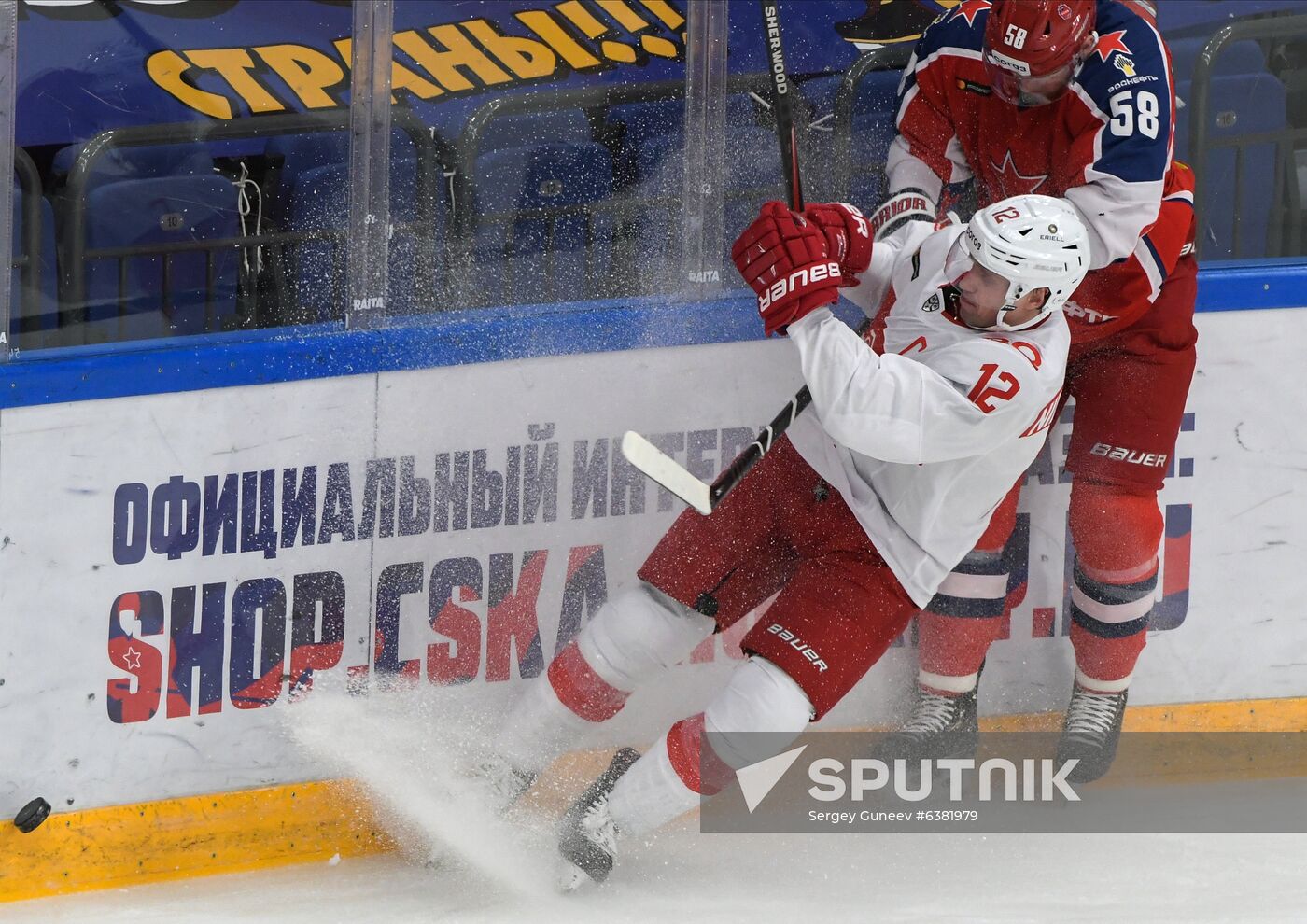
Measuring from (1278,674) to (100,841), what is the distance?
8.63ft

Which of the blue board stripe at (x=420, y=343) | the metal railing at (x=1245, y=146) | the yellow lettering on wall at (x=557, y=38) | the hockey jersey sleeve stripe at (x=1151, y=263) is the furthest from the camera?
the yellow lettering on wall at (x=557, y=38)

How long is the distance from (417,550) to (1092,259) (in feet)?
4.94

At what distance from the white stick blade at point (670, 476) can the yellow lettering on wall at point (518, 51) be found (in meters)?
1.11

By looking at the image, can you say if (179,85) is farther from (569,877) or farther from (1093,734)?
(1093,734)

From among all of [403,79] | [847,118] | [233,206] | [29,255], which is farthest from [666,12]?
[29,255]

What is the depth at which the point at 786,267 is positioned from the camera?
8.36 feet

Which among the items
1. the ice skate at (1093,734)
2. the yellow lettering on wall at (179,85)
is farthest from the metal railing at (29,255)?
the ice skate at (1093,734)

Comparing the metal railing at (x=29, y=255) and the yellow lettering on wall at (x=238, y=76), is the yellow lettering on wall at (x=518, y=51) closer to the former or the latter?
the yellow lettering on wall at (x=238, y=76)

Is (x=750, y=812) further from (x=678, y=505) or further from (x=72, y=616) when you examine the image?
(x=72, y=616)

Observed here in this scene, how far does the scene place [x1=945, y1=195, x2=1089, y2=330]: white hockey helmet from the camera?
2486 millimetres

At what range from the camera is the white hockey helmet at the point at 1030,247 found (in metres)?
2.49

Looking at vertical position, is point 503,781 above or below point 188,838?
above

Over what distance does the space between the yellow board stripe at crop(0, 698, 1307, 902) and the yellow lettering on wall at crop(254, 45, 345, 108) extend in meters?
1.45

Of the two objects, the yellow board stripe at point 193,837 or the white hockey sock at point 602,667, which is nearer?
the white hockey sock at point 602,667
